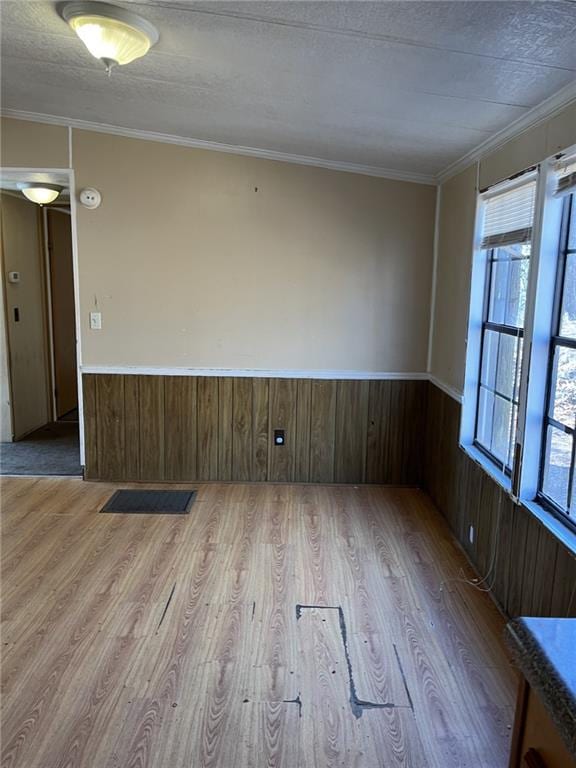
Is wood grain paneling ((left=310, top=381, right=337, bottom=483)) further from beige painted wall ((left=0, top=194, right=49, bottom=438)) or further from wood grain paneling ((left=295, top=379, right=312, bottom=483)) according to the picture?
beige painted wall ((left=0, top=194, right=49, bottom=438))

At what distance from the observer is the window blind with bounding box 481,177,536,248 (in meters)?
2.51

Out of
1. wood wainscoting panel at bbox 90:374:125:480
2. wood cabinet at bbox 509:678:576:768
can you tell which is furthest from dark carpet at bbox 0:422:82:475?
wood cabinet at bbox 509:678:576:768

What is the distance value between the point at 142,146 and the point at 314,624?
131 inches

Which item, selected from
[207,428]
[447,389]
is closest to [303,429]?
[207,428]

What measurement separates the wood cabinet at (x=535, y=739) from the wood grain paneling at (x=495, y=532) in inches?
50.6

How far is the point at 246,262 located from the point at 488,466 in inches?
87.5

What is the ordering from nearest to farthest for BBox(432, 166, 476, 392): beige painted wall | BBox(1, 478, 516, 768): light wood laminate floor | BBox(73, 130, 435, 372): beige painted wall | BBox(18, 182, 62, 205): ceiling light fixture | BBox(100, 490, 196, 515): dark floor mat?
BBox(1, 478, 516, 768): light wood laminate floor → BBox(432, 166, 476, 392): beige painted wall → BBox(100, 490, 196, 515): dark floor mat → BBox(73, 130, 435, 372): beige painted wall → BBox(18, 182, 62, 205): ceiling light fixture

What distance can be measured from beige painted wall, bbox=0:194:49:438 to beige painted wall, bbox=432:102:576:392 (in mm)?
3746

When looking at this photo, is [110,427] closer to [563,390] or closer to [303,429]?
[303,429]

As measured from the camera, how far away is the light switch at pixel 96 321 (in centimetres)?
411

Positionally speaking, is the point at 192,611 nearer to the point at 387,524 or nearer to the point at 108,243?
the point at 387,524

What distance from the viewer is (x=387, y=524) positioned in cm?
365

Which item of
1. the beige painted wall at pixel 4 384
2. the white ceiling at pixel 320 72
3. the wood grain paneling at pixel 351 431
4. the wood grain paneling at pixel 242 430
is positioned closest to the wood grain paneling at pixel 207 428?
the wood grain paneling at pixel 242 430

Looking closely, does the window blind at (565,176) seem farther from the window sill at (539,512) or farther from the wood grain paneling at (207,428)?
the wood grain paneling at (207,428)
